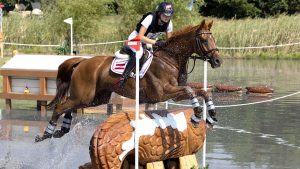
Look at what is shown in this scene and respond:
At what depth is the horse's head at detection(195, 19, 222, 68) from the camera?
7906 millimetres

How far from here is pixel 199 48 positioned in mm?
8031

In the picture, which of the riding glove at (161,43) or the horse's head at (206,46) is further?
the riding glove at (161,43)

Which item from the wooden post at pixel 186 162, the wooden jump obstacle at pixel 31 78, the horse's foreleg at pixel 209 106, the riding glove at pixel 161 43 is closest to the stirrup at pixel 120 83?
the riding glove at pixel 161 43

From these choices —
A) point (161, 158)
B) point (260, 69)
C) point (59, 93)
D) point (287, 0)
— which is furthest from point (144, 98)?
point (287, 0)

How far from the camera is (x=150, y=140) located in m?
7.57

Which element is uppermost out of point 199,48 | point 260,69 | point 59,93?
point 199,48

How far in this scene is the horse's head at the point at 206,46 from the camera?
25.9 feet

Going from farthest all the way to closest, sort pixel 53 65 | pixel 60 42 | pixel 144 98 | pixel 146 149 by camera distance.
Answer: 1. pixel 60 42
2. pixel 53 65
3. pixel 144 98
4. pixel 146 149

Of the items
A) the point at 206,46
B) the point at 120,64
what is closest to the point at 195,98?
the point at 206,46

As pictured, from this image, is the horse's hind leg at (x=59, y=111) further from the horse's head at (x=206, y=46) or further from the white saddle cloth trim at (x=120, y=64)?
the horse's head at (x=206, y=46)

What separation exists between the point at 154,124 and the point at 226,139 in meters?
4.60

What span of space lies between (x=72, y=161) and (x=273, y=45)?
78.1 feet

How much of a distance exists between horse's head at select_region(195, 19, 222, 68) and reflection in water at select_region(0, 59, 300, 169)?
217 centimetres

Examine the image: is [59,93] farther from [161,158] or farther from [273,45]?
[273,45]
